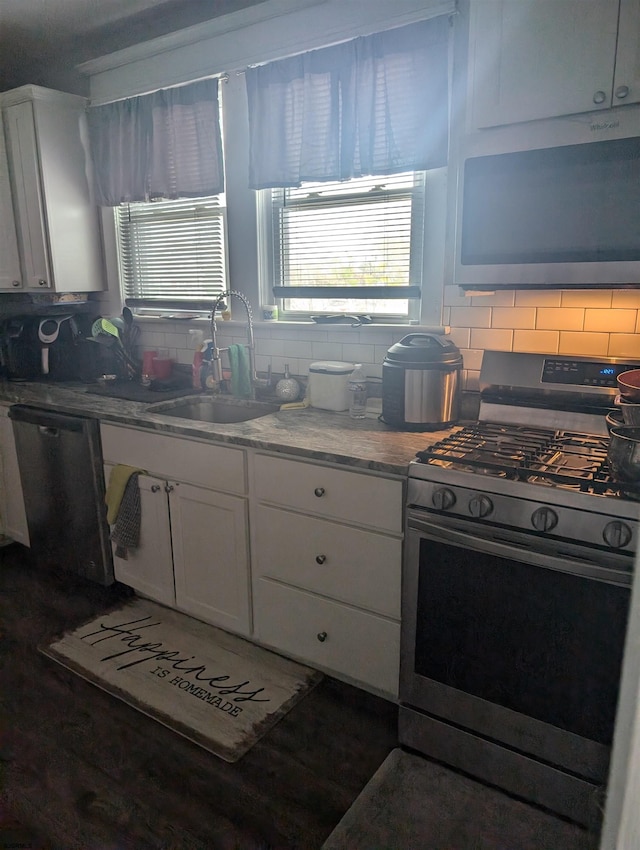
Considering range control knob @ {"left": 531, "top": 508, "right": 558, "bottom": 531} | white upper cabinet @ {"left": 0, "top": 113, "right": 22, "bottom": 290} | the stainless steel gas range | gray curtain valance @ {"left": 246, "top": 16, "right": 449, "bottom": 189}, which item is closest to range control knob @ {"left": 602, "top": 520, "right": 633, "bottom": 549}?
the stainless steel gas range

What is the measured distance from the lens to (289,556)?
2.16 m

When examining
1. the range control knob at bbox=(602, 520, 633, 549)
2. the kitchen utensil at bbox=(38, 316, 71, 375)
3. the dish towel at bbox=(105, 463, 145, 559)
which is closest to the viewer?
the range control knob at bbox=(602, 520, 633, 549)

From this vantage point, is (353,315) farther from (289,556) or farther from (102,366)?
(102,366)

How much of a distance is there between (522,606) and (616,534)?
32 centimetres

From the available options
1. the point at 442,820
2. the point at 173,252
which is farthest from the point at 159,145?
the point at 442,820

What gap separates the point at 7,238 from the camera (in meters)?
3.40

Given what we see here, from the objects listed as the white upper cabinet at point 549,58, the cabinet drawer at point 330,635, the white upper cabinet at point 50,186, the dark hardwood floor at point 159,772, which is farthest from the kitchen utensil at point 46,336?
the white upper cabinet at point 549,58

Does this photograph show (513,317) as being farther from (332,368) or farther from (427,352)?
(332,368)

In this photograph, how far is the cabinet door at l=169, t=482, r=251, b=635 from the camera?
2297mm

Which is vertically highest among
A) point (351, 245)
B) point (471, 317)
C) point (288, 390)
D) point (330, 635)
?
point (351, 245)

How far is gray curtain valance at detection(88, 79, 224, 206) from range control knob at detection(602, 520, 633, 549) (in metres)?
2.28

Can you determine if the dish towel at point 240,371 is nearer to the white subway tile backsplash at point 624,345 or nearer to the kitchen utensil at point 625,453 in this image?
the white subway tile backsplash at point 624,345

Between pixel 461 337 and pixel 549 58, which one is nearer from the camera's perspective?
pixel 549 58

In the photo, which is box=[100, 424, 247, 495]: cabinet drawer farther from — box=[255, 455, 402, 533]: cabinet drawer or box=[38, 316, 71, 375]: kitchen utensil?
box=[38, 316, 71, 375]: kitchen utensil
